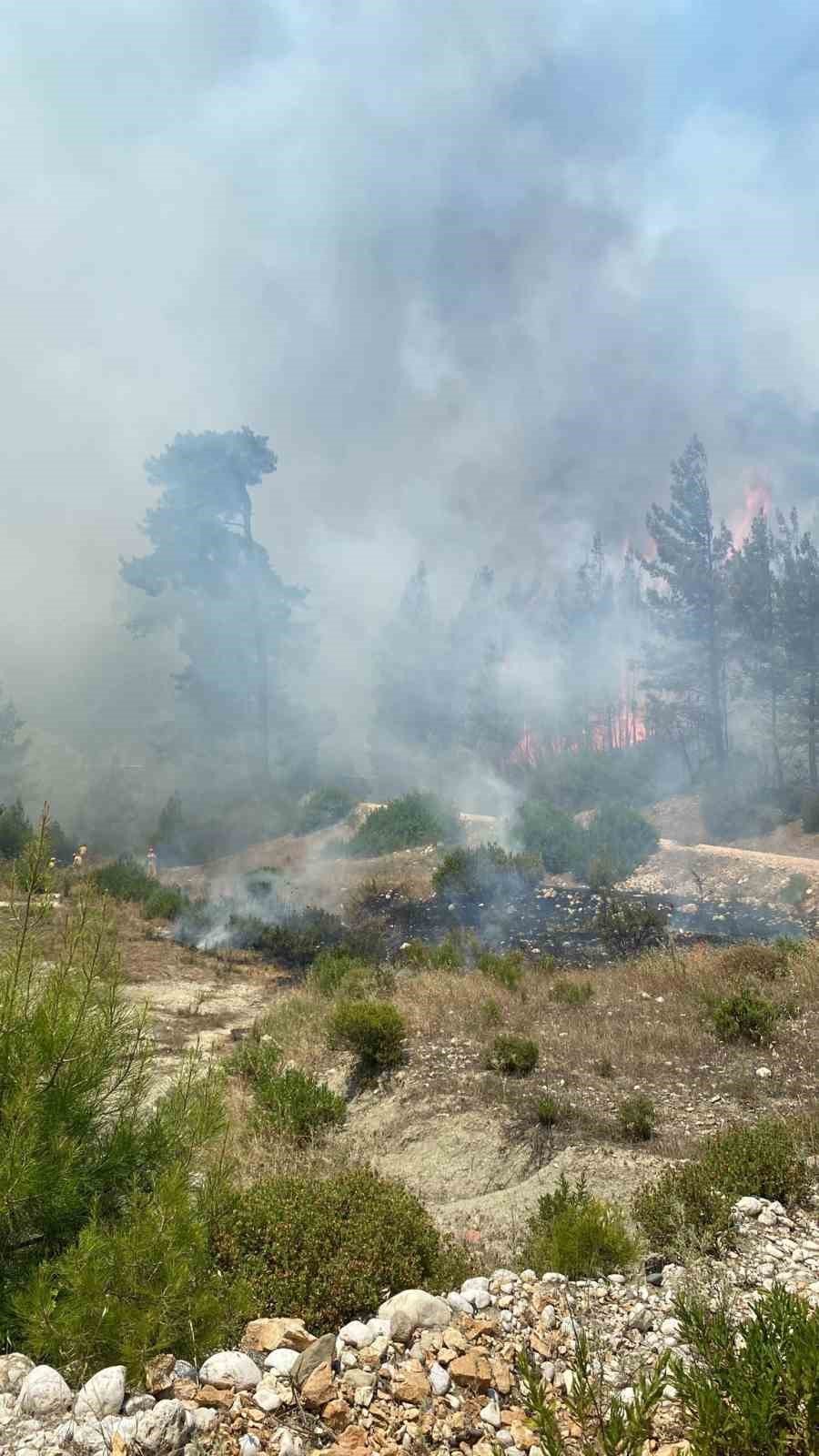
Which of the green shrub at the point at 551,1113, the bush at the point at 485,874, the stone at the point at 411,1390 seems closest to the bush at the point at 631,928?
the bush at the point at 485,874

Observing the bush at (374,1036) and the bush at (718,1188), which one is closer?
the bush at (718,1188)

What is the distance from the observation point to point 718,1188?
206 inches

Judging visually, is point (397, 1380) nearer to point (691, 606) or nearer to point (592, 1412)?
point (592, 1412)

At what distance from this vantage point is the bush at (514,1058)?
9125 mm

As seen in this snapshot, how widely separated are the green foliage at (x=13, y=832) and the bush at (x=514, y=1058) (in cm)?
1902

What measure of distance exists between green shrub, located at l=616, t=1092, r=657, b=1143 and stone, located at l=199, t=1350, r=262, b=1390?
16.6 ft

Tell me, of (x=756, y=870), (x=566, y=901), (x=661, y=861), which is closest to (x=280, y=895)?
(x=566, y=901)

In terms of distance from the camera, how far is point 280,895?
26250mm

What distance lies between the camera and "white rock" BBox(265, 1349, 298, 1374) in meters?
3.22

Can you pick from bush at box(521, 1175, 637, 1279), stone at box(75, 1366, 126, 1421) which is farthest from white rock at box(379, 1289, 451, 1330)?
stone at box(75, 1366, 126, 1421)

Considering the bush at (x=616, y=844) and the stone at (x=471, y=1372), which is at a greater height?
the bush at (x=616, y=844)

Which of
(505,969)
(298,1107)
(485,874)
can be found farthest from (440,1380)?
(485,874)

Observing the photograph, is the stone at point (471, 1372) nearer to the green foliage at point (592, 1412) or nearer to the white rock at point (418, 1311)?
the green foliage at point (592, 1412)

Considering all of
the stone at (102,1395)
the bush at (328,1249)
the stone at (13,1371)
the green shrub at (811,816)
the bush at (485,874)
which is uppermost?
the green shrub at (811,816)
